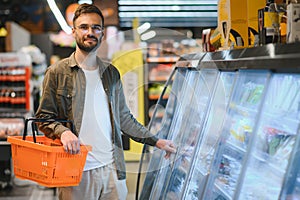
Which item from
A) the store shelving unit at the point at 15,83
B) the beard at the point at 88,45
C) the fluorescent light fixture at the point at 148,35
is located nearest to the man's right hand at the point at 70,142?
the beard at the point at 88,45

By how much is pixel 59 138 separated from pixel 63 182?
0.92 ft

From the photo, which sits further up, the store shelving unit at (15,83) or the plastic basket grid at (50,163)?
the store shelving unit at (15,83)

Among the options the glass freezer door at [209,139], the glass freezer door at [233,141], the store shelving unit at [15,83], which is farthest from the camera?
the store shelving unit at [15,83]

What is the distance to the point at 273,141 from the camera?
2.65 m

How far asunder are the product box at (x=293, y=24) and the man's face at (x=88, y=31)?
1463mm

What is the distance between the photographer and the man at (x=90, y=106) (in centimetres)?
378

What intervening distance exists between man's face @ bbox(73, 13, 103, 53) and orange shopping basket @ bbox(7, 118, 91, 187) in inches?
19.3

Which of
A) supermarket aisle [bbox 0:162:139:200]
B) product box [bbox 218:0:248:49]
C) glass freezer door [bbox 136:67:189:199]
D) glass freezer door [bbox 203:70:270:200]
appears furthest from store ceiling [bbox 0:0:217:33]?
glass freezer door [bbox 203:70:270:200]

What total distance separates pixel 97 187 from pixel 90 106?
52 centimetres

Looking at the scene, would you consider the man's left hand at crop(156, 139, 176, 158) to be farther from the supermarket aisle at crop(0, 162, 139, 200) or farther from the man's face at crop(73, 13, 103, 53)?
the supermarket aisle at crop(0, 162, 139, 200)

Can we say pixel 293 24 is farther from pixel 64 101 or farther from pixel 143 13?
pixel 143 13

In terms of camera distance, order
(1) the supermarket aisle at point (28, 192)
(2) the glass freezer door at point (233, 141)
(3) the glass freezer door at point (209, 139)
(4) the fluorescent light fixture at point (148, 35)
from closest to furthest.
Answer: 1. (2) the glass freezer door at point (233, 141)
2. (3) the glass freezer door at point (209, 139)
3. (4) the fluorescent light fixture at point (148, 35)
4. (1) the supermarket aisle at point (28, 192)

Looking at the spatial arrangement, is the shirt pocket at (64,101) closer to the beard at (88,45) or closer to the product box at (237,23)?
the beard at (88,45)

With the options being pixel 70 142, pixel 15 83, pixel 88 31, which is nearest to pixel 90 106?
pixel 70 142
